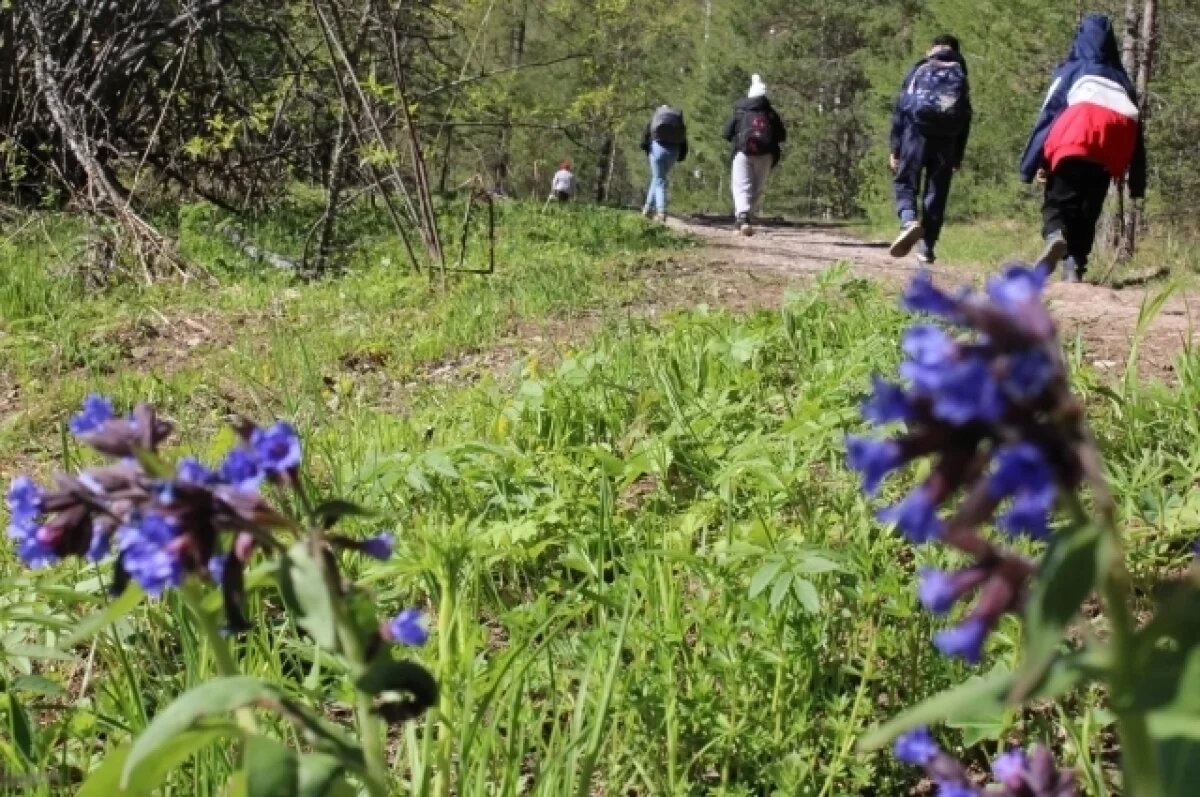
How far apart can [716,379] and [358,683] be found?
220cm

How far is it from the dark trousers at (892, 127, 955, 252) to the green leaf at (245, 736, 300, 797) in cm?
708

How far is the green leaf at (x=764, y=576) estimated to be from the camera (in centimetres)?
147

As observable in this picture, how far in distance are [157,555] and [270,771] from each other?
0.16 meters

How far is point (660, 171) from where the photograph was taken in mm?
13344

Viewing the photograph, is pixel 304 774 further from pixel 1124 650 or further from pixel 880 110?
pixel 880 110

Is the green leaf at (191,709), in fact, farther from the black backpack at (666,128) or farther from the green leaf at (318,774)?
the black backpack at (666,128)

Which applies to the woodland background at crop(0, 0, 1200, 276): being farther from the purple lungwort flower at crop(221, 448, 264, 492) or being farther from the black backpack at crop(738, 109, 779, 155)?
the purple lungwort flower at crop(221, 448, 264, 492)

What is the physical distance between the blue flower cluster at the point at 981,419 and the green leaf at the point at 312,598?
36 cm

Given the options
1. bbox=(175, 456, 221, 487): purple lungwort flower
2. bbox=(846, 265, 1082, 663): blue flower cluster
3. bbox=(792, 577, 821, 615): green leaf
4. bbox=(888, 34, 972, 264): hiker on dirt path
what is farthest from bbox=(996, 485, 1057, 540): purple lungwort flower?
bbox=(888, 34, 972, 264): hiker on dirt path

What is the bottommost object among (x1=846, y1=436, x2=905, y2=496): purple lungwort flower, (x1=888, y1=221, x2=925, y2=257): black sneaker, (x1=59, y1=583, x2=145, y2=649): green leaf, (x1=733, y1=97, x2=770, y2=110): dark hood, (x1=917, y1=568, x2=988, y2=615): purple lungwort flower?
(x1=888, y1=221, x2=925, y2=257): black sneaker

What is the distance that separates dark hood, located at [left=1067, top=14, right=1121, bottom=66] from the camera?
Answer: 5.95m

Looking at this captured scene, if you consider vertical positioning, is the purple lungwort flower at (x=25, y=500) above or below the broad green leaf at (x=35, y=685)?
above

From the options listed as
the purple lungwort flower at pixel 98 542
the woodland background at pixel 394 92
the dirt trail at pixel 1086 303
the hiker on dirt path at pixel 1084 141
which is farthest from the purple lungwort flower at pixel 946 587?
the hiker on dirt path at pixel 1084 141

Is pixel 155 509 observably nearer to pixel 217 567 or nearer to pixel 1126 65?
pixel 217 567
